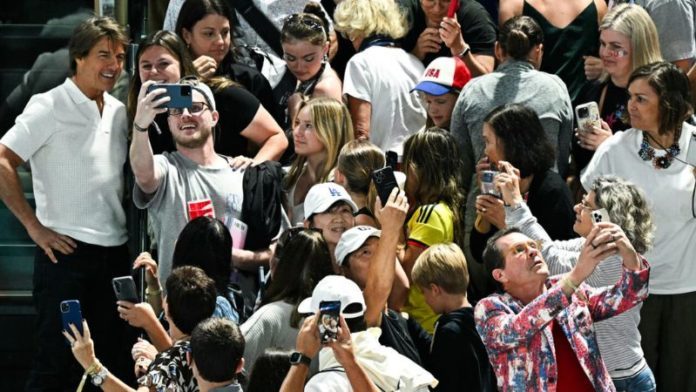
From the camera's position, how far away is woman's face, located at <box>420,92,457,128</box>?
8523mm

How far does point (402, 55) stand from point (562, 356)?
109 inches

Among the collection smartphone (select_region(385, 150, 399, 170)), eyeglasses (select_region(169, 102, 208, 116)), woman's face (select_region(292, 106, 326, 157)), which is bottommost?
smartphone (select_region(385, 150, 399, 170))

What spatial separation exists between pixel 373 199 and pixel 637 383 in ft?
5.36

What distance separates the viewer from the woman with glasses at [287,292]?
6.82 meters

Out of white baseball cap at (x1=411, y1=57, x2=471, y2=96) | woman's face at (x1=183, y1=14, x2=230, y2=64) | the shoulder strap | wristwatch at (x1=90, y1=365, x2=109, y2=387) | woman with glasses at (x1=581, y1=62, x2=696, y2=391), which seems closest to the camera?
wristwatch at (x1=90, y1=365, x2=109, y2=387)

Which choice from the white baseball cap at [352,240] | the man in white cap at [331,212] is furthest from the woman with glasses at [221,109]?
the white baseball cap at [352,240]

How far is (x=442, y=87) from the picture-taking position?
847cm

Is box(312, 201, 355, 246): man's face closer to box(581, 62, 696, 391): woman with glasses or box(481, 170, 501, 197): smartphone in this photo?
box(481, 170, 501, 197): smartphone

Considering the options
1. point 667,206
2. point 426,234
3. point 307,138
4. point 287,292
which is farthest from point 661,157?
point 287,292

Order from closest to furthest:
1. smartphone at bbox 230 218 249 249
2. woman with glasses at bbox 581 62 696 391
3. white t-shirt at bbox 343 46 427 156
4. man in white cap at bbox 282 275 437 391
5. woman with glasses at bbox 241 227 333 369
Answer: man in white cap at bbox 282 275 437 391 < woman with glasses at bbox 241 227 333 369 < woman with glasses at bbox 581 62 696 391 < smartphone at bbox 230 218 249 249 < white t-shirt at bbox 343 46 427 156

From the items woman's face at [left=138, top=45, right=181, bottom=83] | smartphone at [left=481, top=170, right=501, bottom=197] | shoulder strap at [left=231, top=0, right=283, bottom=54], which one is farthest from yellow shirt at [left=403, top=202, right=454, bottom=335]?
shoulder strap at [left=231, top=0, right=283, bottom=54]

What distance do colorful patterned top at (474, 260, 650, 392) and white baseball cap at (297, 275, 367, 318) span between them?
733 millimetres

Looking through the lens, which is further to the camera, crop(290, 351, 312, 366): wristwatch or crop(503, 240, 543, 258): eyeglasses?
crop(503, 240, 543, 258): eyeglasses

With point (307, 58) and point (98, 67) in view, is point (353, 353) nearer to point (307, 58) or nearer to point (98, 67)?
point (98, 67)
